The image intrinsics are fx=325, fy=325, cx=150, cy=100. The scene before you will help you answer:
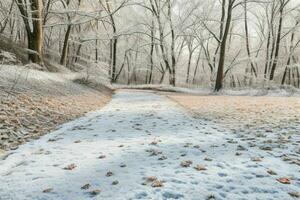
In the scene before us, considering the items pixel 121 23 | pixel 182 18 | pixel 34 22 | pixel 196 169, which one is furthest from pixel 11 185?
pixel 121 23

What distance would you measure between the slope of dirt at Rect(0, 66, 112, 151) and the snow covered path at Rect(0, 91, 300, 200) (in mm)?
581

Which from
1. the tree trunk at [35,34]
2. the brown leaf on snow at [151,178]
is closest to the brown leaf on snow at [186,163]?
the brown leaf on snow at [151,178]

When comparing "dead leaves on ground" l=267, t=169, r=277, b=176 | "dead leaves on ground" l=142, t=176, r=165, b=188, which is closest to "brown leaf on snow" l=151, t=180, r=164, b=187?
"dead leaves on ground" l=142, t=176, r=165, b=188

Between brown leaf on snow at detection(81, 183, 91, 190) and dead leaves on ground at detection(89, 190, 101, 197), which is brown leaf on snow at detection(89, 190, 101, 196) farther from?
brown leaf on snow at detection(81, 183, 91, 190)

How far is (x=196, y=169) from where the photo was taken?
5.16m

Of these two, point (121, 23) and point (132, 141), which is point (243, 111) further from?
point (121, 23)

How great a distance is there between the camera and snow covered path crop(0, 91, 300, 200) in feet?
14.3

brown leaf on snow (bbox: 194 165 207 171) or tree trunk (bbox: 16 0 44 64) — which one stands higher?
tree trunk (bbox: 16 0 44 64)

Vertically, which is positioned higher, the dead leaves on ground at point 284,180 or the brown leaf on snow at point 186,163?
the dead leaves on ground at point 284,180

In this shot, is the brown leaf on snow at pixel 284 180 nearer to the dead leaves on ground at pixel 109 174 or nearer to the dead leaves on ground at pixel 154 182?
the dead leaves on ground at pixel 154 182

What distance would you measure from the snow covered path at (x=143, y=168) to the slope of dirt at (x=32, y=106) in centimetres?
58

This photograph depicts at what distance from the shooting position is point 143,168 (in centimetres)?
527

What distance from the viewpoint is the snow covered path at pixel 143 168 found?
4.37 meters

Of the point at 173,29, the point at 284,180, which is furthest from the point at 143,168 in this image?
the point at 173,29
